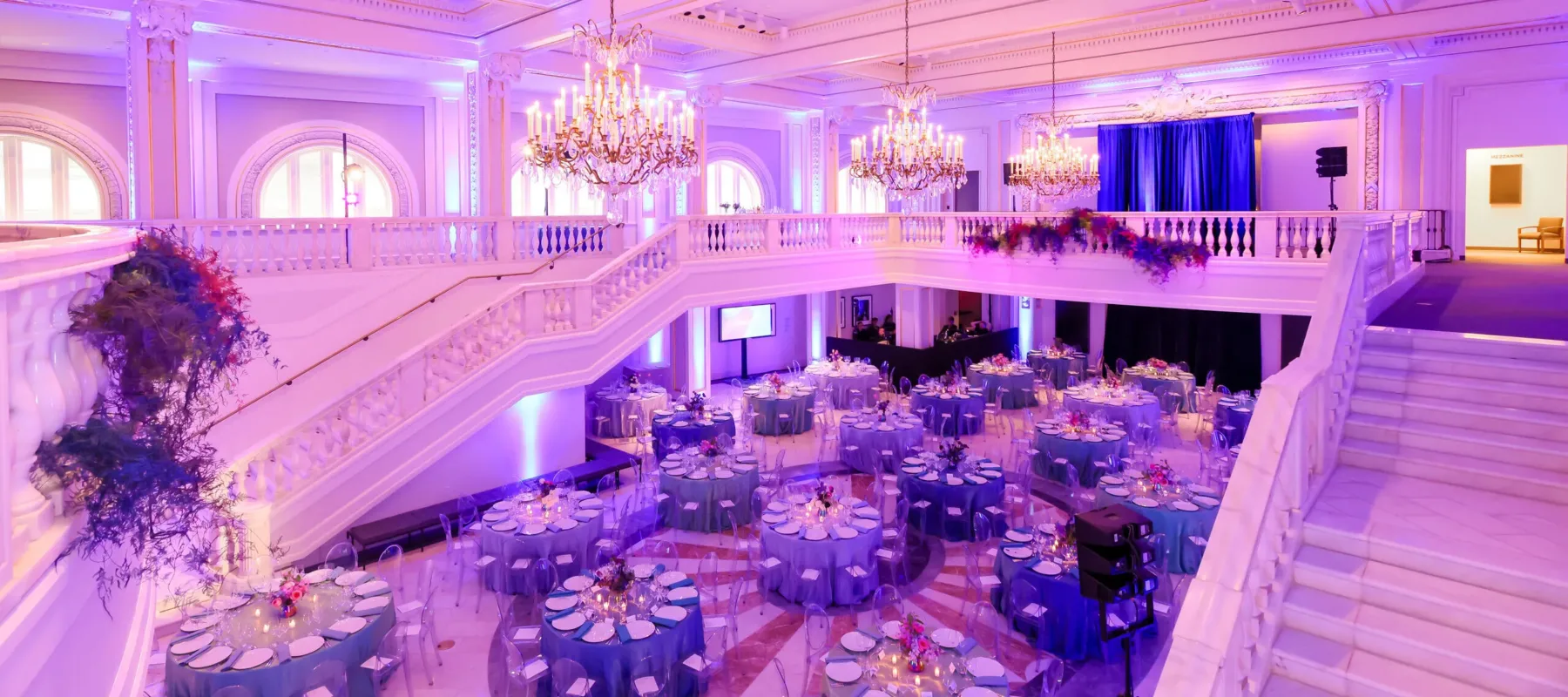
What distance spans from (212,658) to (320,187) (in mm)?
9097

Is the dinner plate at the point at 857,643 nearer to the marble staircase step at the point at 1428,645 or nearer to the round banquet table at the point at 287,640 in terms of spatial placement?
the marble staircase step at the point at 1428,645

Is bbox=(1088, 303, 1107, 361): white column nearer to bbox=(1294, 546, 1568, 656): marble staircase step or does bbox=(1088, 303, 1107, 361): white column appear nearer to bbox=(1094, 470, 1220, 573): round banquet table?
bbox=(1094, 470, 1220, 573): round banquet table

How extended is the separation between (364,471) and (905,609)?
15.6ft

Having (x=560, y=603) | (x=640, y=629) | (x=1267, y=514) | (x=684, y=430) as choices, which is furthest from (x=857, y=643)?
(x=684, y=430)

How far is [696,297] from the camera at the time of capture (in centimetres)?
1118

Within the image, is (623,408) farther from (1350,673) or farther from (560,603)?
(1350,673)

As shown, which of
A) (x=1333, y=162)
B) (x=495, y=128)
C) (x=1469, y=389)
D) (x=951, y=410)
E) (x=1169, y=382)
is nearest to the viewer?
(x=1469, y=389)

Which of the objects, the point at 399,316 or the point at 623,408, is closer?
the point at 399,316

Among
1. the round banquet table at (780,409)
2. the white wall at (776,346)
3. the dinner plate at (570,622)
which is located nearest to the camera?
the dinner plate at (570,622)

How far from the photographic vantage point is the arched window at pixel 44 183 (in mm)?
10266

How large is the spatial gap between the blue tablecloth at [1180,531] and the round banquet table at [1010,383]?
592 cm

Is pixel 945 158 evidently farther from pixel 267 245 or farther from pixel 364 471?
pixel 267 245

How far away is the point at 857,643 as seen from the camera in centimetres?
525

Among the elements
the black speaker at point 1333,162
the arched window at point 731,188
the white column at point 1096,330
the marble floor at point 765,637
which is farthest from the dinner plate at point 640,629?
the white column at point 1096,330
